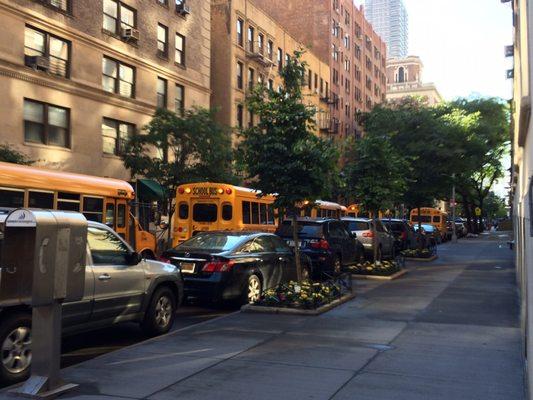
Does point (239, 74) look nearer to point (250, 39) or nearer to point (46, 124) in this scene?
point (250, 39)

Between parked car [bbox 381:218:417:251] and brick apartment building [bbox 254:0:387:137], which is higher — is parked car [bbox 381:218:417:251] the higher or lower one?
the lower one

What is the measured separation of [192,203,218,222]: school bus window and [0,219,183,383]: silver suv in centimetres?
951

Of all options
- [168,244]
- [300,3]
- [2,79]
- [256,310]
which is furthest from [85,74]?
[300,3]

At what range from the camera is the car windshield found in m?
10.5

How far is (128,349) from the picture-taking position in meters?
6.98

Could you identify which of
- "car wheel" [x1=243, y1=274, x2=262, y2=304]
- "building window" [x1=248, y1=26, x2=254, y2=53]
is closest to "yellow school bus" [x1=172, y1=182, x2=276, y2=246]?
"car wheel" [x1=243, y1=274, x2=262, y2=304]

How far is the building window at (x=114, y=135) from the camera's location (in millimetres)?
26859

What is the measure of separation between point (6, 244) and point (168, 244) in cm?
1667

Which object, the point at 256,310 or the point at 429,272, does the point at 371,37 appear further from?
the point at 256,310

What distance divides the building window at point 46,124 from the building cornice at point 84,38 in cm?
318

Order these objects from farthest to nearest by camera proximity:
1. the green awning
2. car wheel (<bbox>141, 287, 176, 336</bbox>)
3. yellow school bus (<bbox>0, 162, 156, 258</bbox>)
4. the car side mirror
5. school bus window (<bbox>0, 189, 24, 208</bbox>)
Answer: the green awning → yellow school bus (<bbox>0, 162, 156, 258</bbox>) → school bus window (<bbox>0, 189, 24, 208</bbox>) → car wheel (<bbox>141, 287, 176, 336</bbox>) → the car side mirror

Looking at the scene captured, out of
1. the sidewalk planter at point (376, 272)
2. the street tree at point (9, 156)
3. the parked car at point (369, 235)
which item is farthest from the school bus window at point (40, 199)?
the parked car at point (369, 235)

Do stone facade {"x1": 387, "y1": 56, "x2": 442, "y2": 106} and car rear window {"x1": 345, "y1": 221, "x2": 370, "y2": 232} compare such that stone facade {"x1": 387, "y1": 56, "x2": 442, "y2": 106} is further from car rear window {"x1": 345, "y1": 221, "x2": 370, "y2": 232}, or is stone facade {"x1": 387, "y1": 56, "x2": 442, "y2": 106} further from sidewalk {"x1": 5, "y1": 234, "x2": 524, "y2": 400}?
sidewalk {"x1": 5, "y1": 234, "x2": 524, "y2": 400}

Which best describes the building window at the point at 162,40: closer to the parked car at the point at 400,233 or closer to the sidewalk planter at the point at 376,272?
the parked car at the point at 400,233
